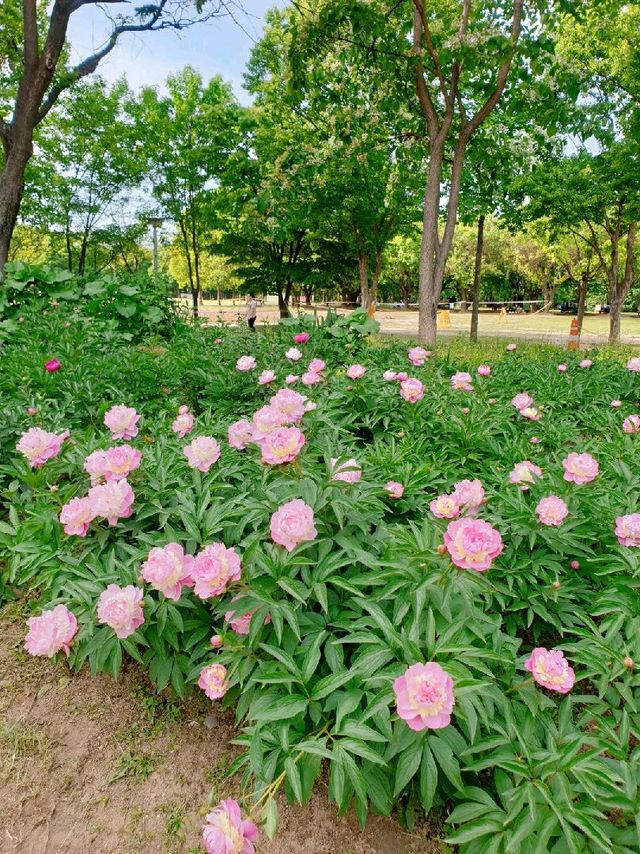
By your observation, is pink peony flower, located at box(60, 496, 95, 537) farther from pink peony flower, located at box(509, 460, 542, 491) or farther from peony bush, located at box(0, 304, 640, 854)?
pink peony flower, located at box(509, 460, 542, 491)

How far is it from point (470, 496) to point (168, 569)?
36.2 inches

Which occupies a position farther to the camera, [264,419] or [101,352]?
[101,352]

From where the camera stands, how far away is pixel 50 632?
139cm

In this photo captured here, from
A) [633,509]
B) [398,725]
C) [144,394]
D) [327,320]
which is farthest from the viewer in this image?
[327,320]

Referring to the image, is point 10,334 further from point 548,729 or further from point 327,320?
point 548,729

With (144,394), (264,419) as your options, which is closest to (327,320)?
(144,394)

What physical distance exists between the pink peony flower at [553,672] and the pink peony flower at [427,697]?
1.19 feet

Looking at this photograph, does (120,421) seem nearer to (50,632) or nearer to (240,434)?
(240,434)

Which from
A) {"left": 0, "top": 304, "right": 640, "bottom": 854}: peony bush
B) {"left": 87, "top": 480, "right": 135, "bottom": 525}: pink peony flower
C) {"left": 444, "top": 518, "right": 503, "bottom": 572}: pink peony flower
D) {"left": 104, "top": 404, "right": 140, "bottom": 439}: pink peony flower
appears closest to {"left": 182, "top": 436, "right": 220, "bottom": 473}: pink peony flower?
{"left": 0, "top": 304, "right": 640, "bottom": 854}: peony bush

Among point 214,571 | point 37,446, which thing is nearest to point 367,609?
point 214,571

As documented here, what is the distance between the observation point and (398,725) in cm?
119

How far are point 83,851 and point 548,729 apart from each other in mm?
1295

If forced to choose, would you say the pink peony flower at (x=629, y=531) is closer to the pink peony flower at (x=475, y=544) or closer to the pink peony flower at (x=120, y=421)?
the pink peony flower at (x=475, y=544)

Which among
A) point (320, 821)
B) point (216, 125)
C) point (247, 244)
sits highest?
point (216, 125)
